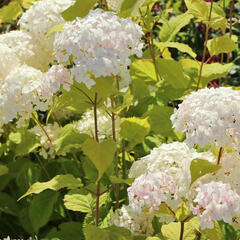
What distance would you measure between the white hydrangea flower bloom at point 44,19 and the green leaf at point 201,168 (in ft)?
3.11

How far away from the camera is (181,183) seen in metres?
1.14

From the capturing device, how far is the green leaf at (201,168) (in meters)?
1.06

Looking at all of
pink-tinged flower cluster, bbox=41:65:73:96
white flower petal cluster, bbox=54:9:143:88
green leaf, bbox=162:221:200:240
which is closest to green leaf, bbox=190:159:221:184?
green leaf, bbox=162:221:200:240

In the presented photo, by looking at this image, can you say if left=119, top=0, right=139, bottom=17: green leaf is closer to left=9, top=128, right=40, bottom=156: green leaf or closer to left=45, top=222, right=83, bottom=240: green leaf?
left=9, top=128, right=40, bottom=156: green leaf

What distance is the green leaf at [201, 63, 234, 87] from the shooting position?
5.31 feet

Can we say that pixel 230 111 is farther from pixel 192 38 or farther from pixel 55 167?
pixel 192 38

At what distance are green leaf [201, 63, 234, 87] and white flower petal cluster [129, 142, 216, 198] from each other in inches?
17.1

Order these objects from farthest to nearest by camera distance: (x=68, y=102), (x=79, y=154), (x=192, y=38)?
(x=192, y=38)
(x=79, y=154)
(x=68, y=102)

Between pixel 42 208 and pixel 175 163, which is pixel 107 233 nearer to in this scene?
pixel 175 163

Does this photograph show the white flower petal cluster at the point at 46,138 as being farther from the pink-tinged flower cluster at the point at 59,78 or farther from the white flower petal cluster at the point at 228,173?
the white flower petal cluster at the point at 228,173

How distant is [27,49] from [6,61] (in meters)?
0.11

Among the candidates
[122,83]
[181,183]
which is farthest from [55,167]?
[181,183]

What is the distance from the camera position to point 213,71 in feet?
5.42

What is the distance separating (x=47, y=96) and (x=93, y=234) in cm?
50
